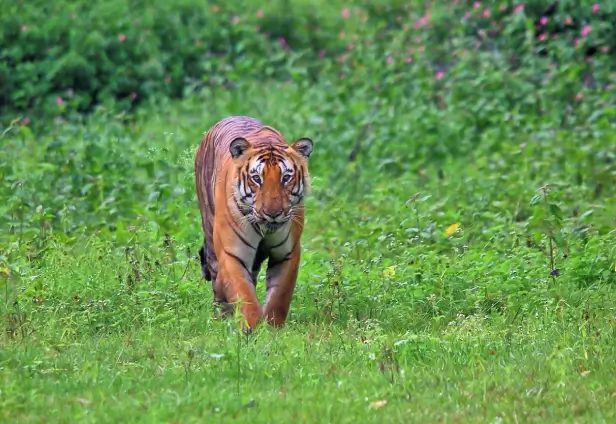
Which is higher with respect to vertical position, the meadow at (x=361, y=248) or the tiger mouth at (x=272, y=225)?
the tiger mouth at (x=272, y=225)

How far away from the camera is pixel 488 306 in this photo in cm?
719

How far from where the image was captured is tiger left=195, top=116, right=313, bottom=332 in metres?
6.72

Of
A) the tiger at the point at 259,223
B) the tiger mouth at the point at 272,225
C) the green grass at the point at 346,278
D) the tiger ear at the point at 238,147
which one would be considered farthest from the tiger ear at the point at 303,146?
the green grass at the point at 346,278

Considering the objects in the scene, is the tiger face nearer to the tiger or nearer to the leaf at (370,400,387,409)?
the tiger

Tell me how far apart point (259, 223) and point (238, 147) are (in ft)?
1.60

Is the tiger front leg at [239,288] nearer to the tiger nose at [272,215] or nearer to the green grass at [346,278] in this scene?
the green grass at [346,278]

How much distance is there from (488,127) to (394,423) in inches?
275

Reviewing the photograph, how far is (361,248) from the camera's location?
8461 mm

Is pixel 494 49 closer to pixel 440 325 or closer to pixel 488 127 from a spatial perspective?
pixel 488 127

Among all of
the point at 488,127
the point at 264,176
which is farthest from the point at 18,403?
the point at 488,127

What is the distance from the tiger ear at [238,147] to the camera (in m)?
6.93

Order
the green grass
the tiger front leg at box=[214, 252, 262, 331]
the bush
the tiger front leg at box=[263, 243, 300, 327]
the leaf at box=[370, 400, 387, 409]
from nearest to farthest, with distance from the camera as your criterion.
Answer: the leaf at box=[370, 400, 387, 409] → the green grass → the tiger front leg at box=[214, 252, 262, 331] → the tiger front leg at box=[263, 243, 300, 327] → the bush

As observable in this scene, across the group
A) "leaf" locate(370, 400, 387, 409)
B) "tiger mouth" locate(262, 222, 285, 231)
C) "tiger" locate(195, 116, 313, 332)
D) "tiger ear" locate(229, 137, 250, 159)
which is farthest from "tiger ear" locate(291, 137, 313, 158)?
"leaf" locate(370, 400, 387, 409)

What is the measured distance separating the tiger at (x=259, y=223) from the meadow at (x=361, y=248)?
0.74 feet
